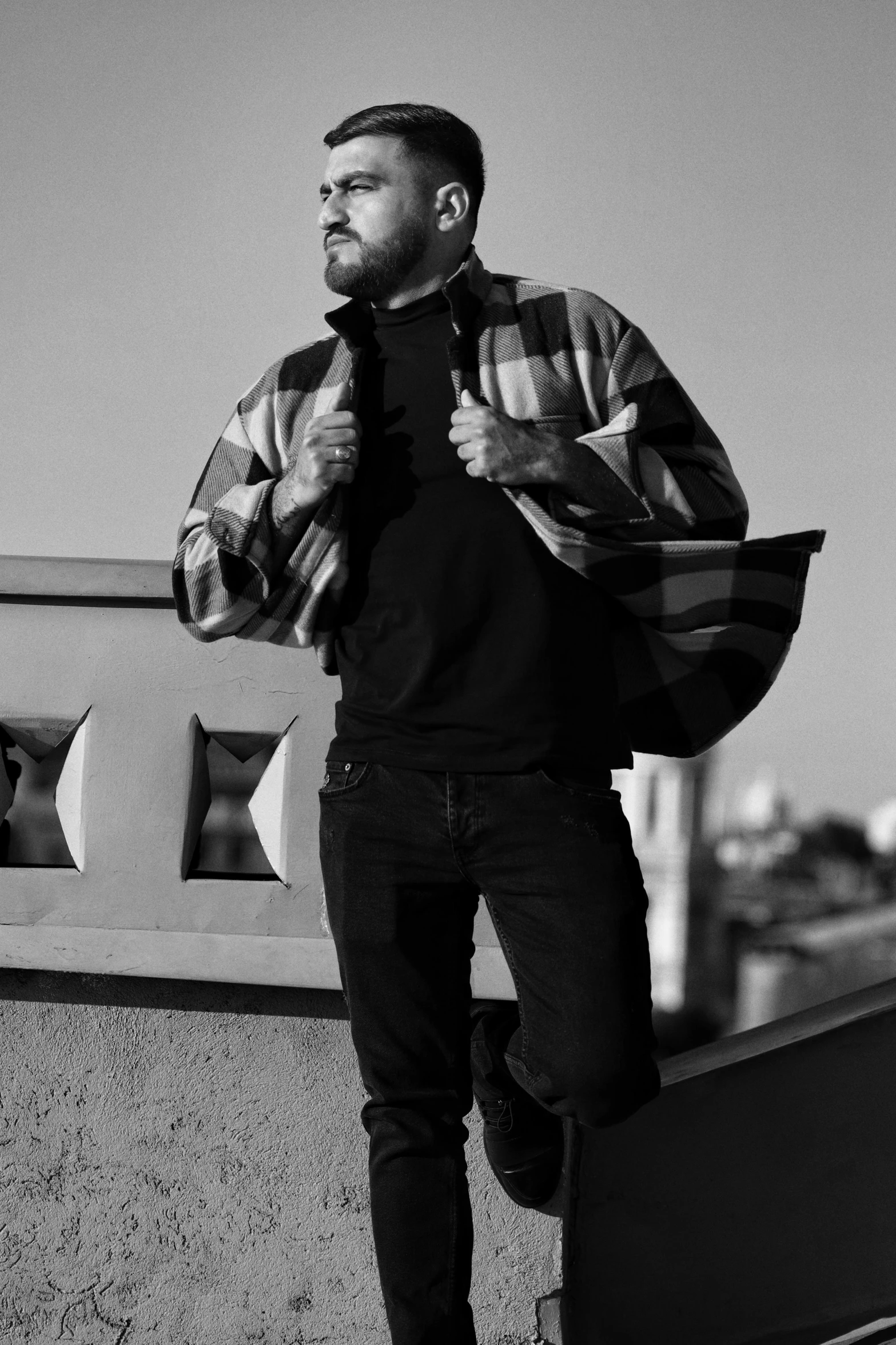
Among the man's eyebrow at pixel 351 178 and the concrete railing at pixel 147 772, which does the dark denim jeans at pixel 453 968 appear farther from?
the man's eyebrow at pixel 351 178

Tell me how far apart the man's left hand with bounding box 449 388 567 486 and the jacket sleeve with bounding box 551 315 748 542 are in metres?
0.11

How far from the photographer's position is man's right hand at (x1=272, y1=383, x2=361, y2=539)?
1.92m

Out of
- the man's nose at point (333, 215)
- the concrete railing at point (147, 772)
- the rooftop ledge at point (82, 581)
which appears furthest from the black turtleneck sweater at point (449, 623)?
the rooftop ledge at point (82, 581)

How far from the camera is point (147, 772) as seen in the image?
8.36 feet

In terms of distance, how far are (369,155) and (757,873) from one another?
73.5m

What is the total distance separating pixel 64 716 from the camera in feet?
8.47

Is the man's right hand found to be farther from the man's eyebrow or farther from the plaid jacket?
the man's eyebrow

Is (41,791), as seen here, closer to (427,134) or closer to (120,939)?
(120,939)

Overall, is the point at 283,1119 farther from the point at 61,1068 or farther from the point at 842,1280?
the point at 842,1280

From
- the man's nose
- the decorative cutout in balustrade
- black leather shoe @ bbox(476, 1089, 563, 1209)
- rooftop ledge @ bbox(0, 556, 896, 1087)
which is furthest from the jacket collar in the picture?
black leather shoe @ bbox(476, 1089, 563, 1209)

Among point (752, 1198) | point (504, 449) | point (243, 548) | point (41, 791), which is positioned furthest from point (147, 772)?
point (752, 1198)

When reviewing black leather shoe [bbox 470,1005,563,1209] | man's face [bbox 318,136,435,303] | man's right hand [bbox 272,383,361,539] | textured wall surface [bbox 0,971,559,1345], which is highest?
man's face [bbox 318,136,435,303]

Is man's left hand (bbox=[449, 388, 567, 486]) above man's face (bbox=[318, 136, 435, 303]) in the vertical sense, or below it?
below

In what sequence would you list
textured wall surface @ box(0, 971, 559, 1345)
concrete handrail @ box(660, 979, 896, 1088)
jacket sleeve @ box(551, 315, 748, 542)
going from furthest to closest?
textured wall surface @ box(0, 971, 559, 1345) → concrete handrail @ box(660, 979, 896, 1088) → jacket sleeve @ box(551, 315, 748, 542)
